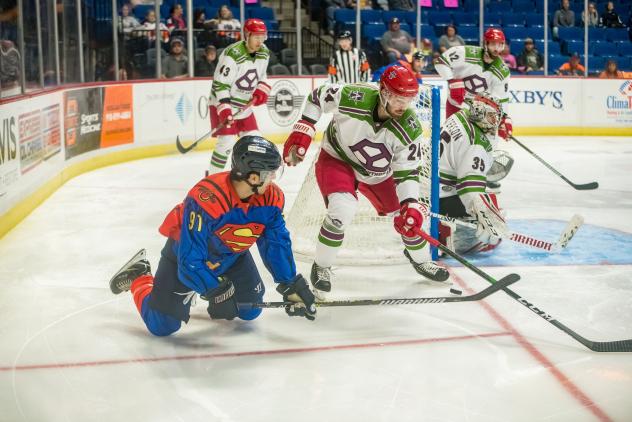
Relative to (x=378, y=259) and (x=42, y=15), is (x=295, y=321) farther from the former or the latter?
(x=42, y=15)

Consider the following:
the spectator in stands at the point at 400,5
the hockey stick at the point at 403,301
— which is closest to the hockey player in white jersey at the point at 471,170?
the hockey stick at the point at 403,301

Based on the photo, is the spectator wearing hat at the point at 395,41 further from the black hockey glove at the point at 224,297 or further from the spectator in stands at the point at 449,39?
the black hockey glove at the point at 224,297

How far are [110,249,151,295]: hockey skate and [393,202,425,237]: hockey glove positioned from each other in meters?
1.03

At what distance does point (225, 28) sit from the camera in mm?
9742

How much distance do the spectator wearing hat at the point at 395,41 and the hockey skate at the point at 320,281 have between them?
281 inches

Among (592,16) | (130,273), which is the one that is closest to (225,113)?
(130,273)

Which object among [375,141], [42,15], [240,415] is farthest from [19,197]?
[240,415]

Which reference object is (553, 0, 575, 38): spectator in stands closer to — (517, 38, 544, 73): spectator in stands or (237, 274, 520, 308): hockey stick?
(517, 38, 544, 73): spectator in stands

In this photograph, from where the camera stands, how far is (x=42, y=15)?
6137 millimetres

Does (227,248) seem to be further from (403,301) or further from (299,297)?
(403,301)

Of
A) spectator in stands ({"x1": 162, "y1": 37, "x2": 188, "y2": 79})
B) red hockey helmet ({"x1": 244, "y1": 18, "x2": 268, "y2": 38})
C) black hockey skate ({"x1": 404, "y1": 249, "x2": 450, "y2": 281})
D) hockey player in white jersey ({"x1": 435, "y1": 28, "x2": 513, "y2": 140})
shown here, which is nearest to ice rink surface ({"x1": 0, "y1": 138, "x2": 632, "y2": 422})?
black hockey skate ({"x1": 404, "y1": 249, "x2": 450, "y2": 281})

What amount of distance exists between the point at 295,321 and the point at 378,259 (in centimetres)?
102

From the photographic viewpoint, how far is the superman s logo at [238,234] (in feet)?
9.59

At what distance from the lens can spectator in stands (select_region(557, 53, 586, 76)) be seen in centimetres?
1107
